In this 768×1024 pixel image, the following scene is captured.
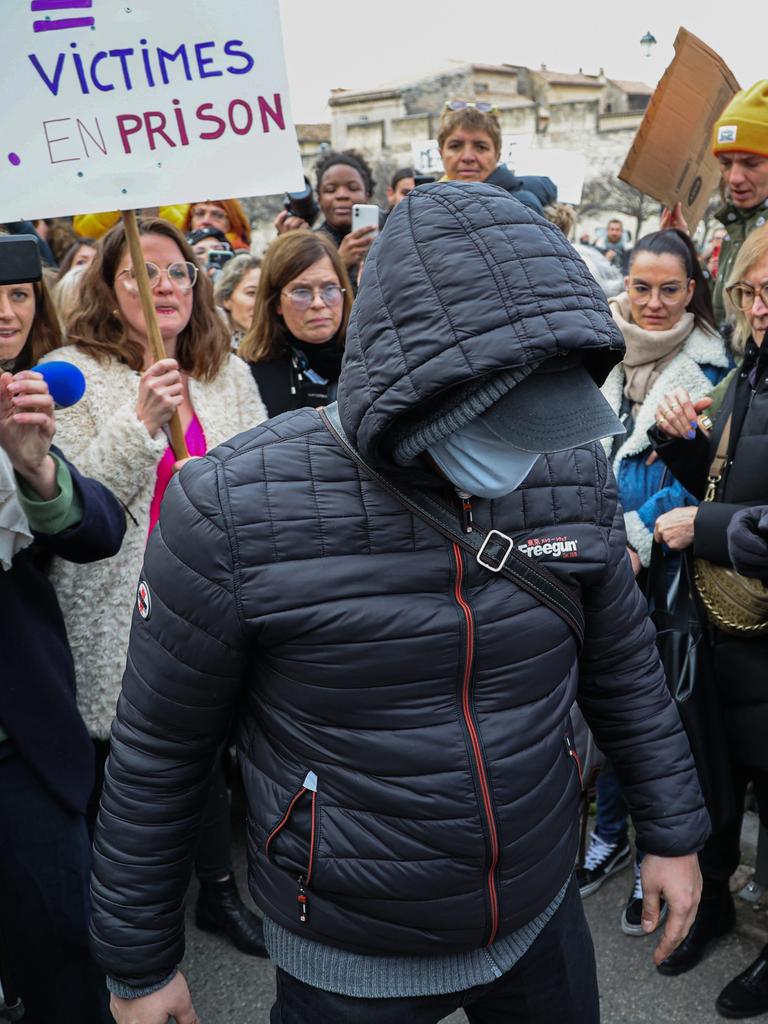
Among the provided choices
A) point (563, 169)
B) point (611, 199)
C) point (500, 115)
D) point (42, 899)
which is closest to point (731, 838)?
point (42, 899)

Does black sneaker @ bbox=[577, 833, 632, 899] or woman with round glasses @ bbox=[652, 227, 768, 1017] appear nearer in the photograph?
woman with round glasses @ bbox=[652, 227, 768, 1017]

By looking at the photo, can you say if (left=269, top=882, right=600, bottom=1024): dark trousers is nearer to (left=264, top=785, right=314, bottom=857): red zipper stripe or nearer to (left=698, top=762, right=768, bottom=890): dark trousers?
(left=264, top=785, right=314, bottom=857): red zipper stripe

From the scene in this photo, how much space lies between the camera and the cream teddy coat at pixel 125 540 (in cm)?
240

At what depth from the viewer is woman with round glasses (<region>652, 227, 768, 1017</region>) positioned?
246 cm

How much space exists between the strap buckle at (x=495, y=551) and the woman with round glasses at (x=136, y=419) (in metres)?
1.25

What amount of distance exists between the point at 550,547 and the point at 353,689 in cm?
40

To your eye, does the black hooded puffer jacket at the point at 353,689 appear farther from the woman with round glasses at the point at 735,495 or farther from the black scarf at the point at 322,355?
the black scarf at the point at 322,355

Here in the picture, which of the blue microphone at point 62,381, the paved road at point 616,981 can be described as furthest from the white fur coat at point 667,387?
the blue microphone at point 62,381

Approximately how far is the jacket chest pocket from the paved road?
150cm

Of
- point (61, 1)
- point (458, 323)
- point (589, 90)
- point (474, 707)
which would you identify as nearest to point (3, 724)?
point (474, 707)

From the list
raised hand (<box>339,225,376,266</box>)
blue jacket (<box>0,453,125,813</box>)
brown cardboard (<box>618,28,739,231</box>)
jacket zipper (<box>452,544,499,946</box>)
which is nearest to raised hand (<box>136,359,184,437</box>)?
blue jacket (<box>0,453,125,813</box>)

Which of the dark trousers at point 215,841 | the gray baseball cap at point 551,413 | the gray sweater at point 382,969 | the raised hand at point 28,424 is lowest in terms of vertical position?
the dark trousers at point 215,841

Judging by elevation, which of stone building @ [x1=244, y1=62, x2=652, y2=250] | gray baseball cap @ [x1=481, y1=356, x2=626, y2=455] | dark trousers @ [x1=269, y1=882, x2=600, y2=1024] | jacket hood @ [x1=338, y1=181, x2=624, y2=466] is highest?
jacket hood @ [x1=338, y1=181, x2=624, y2=466]

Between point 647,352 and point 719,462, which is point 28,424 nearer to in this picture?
point 719,462
